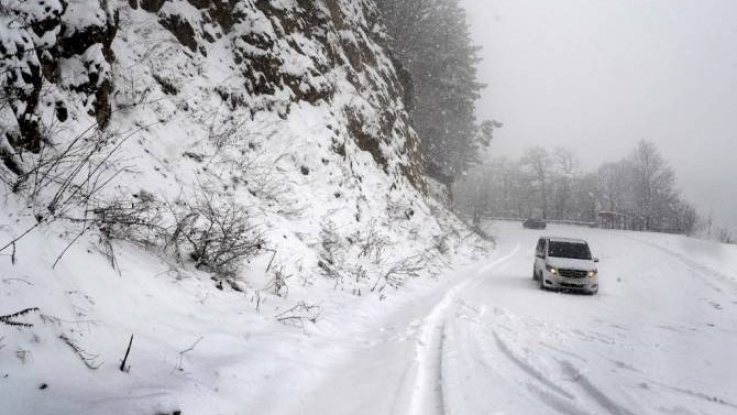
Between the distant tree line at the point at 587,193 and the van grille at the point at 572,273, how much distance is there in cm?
2831

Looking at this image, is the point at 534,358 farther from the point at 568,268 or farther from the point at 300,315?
the point at 568,268

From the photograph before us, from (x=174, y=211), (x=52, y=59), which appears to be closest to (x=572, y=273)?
(x=174, y=211)

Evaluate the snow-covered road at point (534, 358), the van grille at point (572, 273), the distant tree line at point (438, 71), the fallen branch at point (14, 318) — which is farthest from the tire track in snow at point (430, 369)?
the distant tree line at point (438, 71)

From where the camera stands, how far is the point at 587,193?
7638 cm

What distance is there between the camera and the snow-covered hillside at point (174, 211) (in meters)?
3.13

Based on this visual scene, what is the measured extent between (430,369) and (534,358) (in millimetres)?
→ 1441

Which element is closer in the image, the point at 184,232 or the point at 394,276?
the point at 184,232

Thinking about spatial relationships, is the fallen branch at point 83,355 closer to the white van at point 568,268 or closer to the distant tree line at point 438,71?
the white van at point 568,268

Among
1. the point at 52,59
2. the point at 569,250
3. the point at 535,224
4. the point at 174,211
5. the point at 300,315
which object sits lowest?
the point at 300,315

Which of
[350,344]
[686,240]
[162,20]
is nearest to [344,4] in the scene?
[162,20]

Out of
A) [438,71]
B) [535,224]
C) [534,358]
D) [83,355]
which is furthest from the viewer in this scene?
[535,224]

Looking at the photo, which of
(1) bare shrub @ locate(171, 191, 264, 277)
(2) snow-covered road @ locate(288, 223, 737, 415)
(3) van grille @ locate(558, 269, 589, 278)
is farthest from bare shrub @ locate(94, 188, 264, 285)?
(3) van grille @ locate(558, 269, 589, 278)

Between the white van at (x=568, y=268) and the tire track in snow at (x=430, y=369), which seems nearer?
the tire track in snow at (x=430, y=369)

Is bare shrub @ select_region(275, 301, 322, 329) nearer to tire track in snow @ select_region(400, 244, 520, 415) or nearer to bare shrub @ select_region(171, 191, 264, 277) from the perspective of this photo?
bare shrub @ select_region(171, 191, 264, 277)
